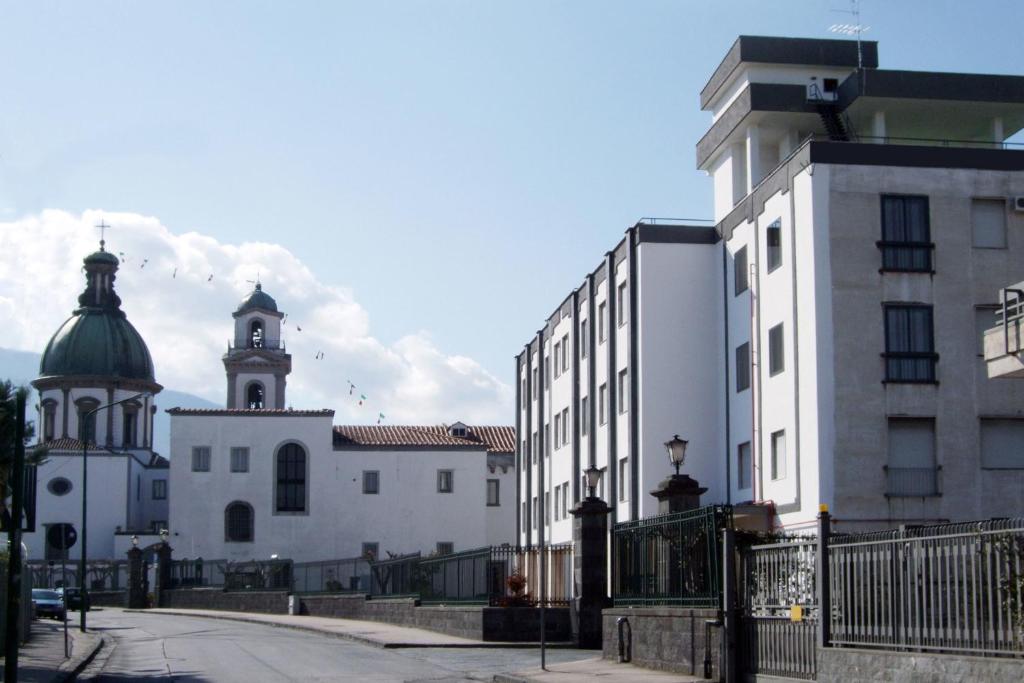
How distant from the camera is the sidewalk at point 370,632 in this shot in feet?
104

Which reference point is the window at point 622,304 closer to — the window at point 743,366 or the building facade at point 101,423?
the window at point 743,366

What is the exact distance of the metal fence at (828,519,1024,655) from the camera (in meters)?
13.0

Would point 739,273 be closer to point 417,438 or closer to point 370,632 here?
point 370,632

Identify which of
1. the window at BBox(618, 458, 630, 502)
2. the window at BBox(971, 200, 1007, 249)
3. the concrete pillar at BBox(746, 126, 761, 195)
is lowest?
the window at BBox(618, 458, 630, 502)

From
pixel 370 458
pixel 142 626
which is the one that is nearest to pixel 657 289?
pixel 142 626

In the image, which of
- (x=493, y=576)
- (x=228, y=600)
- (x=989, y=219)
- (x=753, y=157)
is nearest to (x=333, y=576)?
(x=228, y=600)

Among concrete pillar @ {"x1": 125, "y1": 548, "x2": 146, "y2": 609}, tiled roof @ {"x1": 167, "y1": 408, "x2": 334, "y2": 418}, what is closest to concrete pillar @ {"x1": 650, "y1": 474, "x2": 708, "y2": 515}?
concrete pillar @ {"x1": 125, "y1": 548, "x2": 146, "y2": 609}

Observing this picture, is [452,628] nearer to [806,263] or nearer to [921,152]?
[806,263]

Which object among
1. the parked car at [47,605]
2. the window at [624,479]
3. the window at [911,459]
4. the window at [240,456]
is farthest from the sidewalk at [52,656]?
the window at [240,456]

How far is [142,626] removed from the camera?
4534 centimetres

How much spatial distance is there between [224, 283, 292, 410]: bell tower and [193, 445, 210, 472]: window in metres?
13.3

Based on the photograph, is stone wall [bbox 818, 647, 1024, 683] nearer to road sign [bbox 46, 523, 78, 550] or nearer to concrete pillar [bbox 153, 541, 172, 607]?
road sign [bbox 46, 523, 78, 550]

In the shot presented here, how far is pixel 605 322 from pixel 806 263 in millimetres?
12053

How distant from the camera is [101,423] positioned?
90.8 meters
